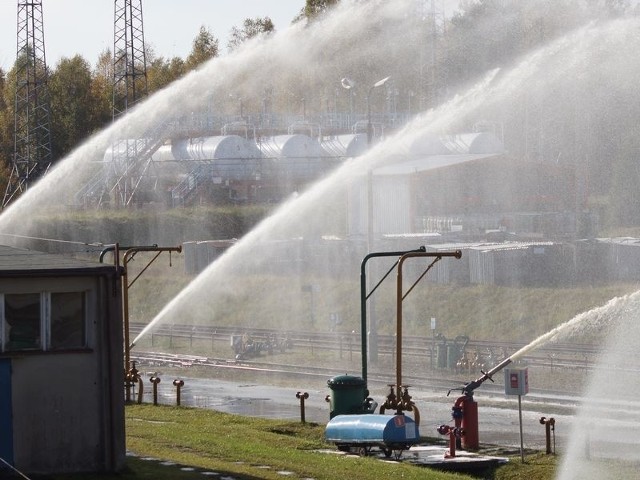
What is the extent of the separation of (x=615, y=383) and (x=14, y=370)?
2203cm

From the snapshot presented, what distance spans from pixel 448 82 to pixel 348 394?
68.3 meters

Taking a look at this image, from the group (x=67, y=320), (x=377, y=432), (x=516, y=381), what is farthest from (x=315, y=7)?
(x=67, y=320)

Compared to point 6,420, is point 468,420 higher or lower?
lower

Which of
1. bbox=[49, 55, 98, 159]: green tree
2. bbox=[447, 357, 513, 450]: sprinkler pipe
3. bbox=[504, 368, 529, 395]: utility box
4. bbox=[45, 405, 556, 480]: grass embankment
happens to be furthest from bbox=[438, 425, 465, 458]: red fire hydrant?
bbox=[49, 55, 98, 159]: green tree

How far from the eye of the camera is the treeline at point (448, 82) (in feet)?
254

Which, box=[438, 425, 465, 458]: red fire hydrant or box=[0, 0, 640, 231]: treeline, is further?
box=[0, 0, 640, 231]: treeline

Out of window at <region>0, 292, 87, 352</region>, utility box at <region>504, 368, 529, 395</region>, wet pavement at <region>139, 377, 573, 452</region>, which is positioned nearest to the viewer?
window at <region>0, 292, 87, 352</region>

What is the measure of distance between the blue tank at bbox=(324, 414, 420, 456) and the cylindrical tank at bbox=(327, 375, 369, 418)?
1.75 meters

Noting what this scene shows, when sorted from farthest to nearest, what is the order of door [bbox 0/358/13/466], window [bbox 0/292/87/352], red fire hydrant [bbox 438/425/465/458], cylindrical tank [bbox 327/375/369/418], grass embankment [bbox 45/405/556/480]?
cylindrical tank [bbox 327/375/369/418]
red fire hydrant [bbox 438/425/465/458]
grass embankment [bbox 45/405/556/480]
window [bbox 0/292/87/352]
door [bbox 0/358/13/466]

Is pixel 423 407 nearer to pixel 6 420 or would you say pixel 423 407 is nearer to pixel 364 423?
pixel 364 423

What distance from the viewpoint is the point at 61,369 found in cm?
1747

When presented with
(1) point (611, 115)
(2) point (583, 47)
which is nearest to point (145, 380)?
(2) point (583, 47)

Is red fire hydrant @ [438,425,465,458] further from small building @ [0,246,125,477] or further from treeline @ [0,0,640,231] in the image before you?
treeline @ [0,0,640,231]

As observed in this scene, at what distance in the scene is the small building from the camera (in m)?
17.2
